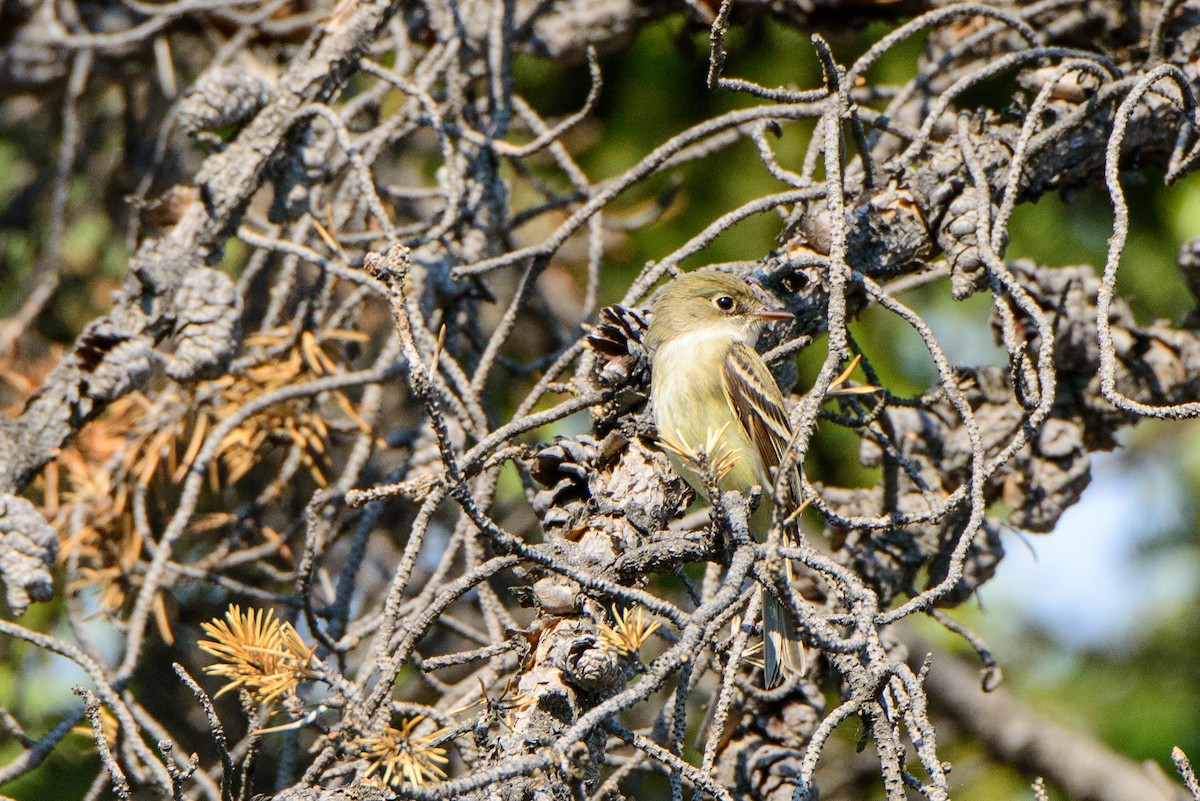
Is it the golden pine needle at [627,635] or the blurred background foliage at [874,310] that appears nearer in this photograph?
the golden pine needle at [627,635]

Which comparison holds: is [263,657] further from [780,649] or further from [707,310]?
[707,310]

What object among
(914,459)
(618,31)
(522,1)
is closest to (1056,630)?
(914,459)

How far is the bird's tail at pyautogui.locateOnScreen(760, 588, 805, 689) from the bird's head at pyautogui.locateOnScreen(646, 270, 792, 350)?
69 cm

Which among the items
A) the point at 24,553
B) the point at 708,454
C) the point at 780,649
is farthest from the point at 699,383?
the point at 24,553

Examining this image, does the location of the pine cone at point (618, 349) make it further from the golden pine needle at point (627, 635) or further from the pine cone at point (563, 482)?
the golden pine needle at point (627, 635)

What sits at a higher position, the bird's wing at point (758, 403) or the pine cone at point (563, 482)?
the bird's wing at point (758, 403)

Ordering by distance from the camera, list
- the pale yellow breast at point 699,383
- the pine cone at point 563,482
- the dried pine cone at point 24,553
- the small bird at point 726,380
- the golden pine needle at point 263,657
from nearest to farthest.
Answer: the golden pine needle at point 263,657 < the pine cone at point 563,482 < the dried pine cone at point 24,553 < the small bird at point 726,380 < the pale yellow breast at point 699,383

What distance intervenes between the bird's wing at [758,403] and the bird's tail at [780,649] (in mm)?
354

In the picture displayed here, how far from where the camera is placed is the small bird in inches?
108

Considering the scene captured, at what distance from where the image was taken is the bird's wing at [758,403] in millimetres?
2820

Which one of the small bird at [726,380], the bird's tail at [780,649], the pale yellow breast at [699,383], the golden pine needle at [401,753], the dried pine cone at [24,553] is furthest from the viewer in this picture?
the pale yellow breast at [699,383]

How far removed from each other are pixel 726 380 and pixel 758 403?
0.13 m

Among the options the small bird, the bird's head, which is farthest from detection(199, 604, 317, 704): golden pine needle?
the bird's head

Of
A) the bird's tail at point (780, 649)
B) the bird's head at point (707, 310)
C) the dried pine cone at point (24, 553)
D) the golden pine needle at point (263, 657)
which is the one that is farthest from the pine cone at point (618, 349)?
the dried pine cone at point (24, 553)
